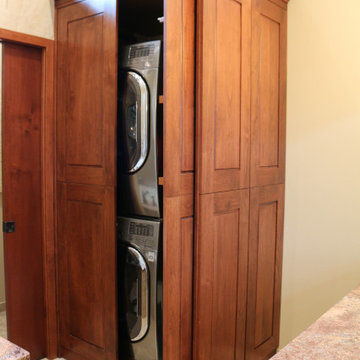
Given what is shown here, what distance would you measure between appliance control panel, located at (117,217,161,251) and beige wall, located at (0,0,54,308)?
31.8 inches

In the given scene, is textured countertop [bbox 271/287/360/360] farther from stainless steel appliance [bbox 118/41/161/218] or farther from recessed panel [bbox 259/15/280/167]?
recessed panel [bbox 259/15/280/167]

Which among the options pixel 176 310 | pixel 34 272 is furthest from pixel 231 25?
pixel 34 272

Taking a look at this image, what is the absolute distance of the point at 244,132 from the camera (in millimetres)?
2365

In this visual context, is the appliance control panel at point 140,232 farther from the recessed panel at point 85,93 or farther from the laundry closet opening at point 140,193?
the recessed panel at point 85,93

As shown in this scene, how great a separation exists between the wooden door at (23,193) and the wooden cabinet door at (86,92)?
17cm

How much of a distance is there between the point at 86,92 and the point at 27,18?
2.04 feet

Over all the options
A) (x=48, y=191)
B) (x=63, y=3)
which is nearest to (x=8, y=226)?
(x=48, y=191)

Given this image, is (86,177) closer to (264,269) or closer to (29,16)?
(29,16)

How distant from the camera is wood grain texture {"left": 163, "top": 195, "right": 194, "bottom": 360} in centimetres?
201

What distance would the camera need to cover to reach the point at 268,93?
8.43ft

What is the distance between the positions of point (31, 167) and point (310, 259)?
1.96m

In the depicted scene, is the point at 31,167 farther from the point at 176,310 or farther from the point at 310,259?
the point at 310,259

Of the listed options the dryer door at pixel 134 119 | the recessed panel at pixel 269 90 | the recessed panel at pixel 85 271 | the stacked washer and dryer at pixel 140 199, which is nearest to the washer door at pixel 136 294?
the stacked washer and dryer at pixel 140 199

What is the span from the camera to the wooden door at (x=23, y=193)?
8.50ft
